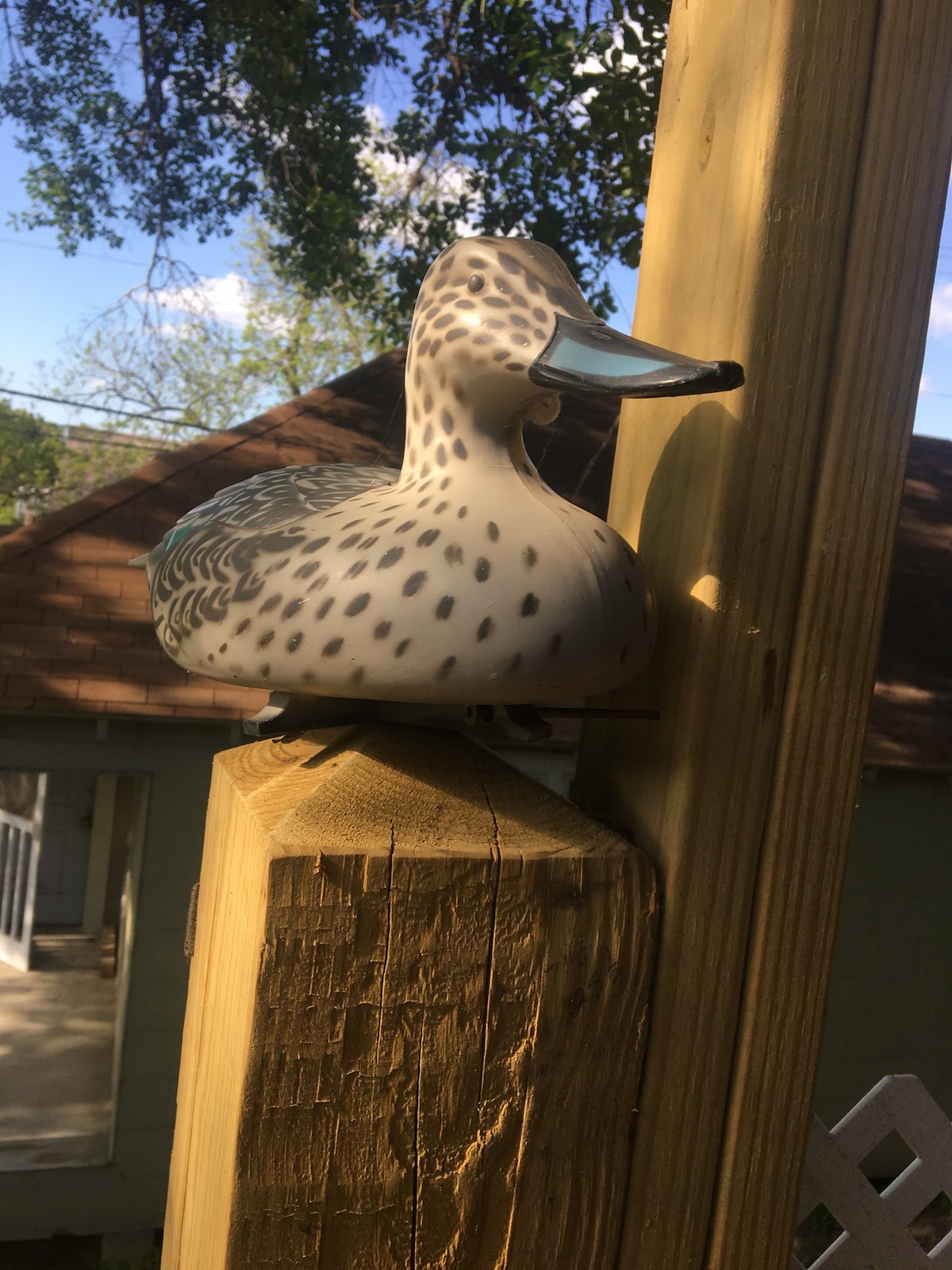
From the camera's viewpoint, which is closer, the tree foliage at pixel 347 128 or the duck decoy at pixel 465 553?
the duck decoy at pixel 465 553

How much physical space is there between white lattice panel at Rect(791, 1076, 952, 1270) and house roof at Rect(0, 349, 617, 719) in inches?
102

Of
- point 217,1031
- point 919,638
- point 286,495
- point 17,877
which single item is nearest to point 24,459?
point 17,877

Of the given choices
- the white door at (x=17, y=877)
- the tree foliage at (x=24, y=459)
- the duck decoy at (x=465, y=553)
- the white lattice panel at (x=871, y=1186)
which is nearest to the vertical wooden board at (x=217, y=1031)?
the duck decoy at (x=465, y=553)

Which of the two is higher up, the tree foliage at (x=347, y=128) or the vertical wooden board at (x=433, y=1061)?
the tree foliage at (x=347, y=128)

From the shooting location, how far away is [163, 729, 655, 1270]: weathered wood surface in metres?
0.63

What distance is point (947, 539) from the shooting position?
4559 millimetres

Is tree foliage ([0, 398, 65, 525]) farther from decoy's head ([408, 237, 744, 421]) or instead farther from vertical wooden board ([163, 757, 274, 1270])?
decoy's head ([408, 237, 744, 421])

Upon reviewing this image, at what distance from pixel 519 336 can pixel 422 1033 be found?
0.46 meters

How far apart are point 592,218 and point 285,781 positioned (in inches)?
149

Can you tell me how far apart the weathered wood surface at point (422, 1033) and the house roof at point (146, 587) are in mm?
2445

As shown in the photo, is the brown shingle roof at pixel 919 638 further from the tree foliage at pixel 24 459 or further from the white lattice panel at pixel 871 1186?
the tree foliage at pixel 24 459

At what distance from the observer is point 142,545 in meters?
3.63

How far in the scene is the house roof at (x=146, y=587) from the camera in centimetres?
339

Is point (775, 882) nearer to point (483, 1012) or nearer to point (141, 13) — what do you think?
point (483, 1012)
